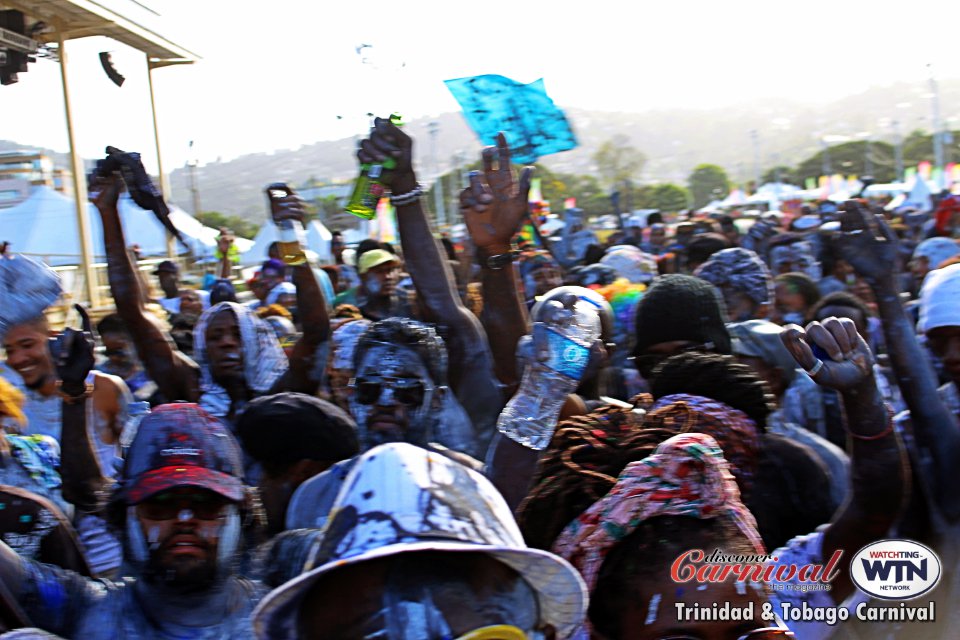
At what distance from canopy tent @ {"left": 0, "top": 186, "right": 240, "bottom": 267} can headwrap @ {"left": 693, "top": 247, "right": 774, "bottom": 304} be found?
9.60m

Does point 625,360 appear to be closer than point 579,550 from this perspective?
No

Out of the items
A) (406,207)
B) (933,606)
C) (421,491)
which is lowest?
(933,606)

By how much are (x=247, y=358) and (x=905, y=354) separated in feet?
8.42

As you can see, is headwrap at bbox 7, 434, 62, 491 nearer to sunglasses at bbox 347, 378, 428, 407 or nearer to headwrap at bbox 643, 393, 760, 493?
sunglasses at bbox 347, 378, 428, 407

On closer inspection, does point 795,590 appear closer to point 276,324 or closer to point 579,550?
point 579,550

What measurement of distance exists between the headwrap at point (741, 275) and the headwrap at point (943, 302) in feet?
5.62

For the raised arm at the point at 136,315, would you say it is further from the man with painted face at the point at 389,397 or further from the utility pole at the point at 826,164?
the utility pole at the point at 826,164

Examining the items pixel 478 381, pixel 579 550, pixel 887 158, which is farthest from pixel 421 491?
pixel 887 158

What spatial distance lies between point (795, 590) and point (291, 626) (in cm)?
150

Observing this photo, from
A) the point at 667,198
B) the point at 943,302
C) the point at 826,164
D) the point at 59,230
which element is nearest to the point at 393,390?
the point at 943,302

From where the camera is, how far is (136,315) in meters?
4.02

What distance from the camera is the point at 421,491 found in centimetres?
157

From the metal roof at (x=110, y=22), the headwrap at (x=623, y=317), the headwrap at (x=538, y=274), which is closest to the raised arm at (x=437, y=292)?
the headwrap at (x=623, y=317)

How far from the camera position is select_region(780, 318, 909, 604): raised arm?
7.58 feet
